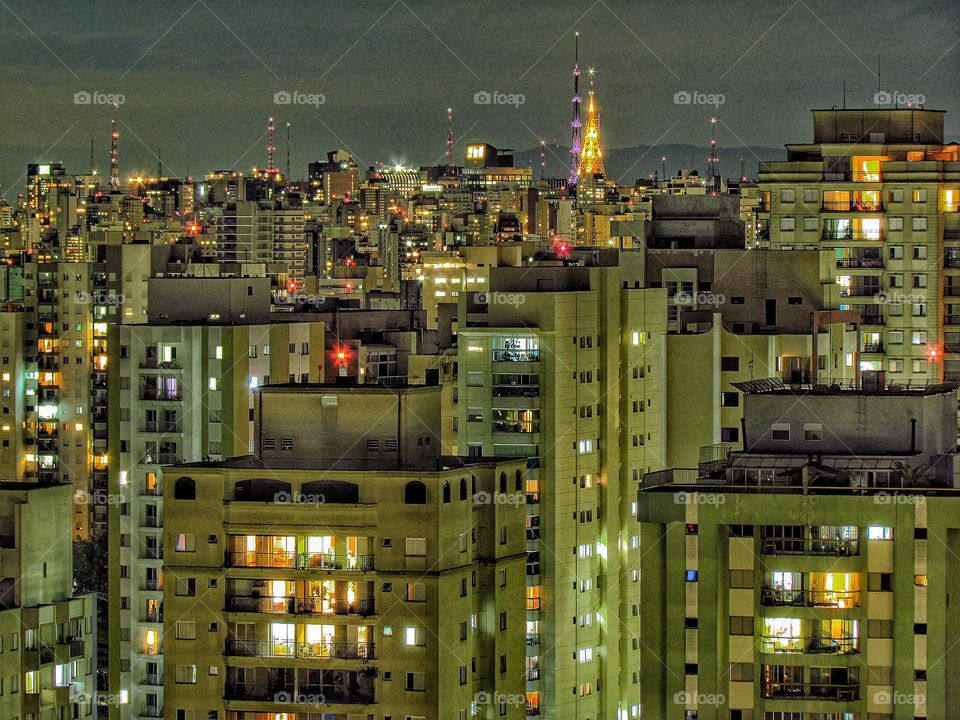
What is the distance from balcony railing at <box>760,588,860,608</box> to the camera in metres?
27.5

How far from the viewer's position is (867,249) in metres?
51.0

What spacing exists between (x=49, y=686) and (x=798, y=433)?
36.8ft

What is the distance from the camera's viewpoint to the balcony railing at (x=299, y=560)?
105 ft

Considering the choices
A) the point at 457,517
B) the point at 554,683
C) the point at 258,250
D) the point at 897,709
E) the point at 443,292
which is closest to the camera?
the point at 897,709

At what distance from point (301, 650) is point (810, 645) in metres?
7.74

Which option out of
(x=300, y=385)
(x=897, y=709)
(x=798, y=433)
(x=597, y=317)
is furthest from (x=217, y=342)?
(x=897, y=709)

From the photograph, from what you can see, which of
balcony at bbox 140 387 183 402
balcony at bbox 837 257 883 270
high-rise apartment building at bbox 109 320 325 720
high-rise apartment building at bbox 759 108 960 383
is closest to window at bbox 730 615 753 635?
high-rise apartment building at bbox 109 320 325 720

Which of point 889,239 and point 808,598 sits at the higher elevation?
point 889,239

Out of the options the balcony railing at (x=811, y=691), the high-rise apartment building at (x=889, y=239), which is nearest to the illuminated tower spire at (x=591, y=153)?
the high-rise apartment building at (x=889, y=239)

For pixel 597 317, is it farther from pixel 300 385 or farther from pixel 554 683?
pixel 300 385

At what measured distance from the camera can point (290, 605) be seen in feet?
106

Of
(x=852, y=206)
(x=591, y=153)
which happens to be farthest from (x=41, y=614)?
(x=591, y=153)

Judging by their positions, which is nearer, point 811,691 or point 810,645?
point 811,691

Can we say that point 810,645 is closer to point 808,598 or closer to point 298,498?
point 808,598
